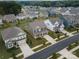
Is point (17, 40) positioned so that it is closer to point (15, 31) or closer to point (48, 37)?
point (15, 31)

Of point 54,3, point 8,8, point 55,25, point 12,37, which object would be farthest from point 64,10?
point 12,37

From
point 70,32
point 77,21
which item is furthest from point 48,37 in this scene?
point 77,21

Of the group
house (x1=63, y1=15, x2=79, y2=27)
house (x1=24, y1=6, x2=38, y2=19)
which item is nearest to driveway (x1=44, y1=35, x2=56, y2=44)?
house (x1=63, y1=15, x2=79, y2=27)

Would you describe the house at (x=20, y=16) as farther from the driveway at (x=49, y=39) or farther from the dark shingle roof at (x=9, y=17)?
the driveway at (x=49, y=39)

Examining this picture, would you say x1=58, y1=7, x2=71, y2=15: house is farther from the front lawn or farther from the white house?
the front lawn

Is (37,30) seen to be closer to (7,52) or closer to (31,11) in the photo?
(7,52)

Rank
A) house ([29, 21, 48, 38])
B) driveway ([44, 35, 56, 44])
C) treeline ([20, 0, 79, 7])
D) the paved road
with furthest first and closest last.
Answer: treeline ([20, 0, 79, 7]) → house ([29, 21, 48, 38]) → driveway ([44, 35, 56, 44]) → the paved road

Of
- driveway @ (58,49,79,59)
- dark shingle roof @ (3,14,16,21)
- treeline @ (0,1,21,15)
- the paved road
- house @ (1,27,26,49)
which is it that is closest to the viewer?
driveway @ (58,49,79,59)
